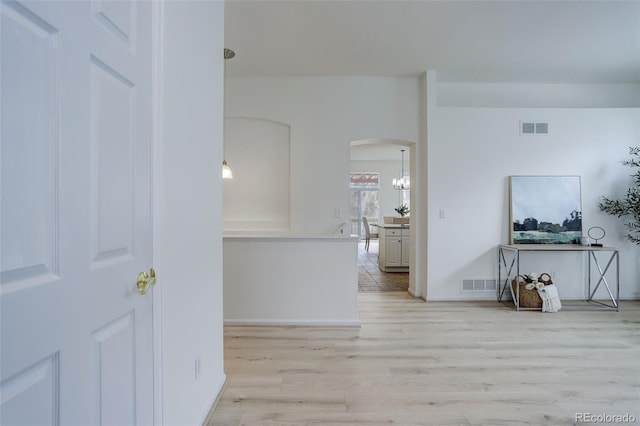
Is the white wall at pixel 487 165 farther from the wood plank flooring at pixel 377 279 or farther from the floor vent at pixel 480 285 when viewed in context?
the wood plank flooring at pixel 377 279

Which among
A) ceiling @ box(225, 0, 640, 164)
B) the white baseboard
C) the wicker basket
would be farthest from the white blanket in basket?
the white baseboard

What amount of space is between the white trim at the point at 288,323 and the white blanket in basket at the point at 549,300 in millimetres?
2377

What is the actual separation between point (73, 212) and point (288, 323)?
9.16ft

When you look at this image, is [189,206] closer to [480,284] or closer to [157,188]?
[157,188]

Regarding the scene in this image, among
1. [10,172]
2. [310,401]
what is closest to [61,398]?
[10,172]

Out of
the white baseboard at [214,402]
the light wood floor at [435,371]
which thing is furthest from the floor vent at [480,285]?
the white baseboard at [214,402]

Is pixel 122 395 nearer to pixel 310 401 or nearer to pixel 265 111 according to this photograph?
pixel 310 401

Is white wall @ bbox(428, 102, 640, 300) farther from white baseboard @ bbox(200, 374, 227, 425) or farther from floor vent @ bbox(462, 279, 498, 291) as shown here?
white baseboard @ bbox(200, 374, 227, 425)

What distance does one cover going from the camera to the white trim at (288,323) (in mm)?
3332

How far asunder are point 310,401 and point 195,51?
85.8 inches

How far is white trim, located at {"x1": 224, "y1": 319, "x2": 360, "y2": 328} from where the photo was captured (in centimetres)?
333

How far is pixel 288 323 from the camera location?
132 inches

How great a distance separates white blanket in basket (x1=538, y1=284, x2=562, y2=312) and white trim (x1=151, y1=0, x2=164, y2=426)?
13.9 ft

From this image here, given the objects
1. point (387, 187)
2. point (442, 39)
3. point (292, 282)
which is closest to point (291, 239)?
point (292, 282)
